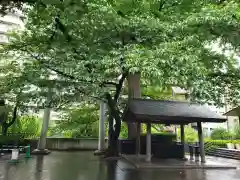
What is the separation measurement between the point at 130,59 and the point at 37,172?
5144 mm

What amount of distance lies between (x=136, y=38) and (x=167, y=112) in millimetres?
4321

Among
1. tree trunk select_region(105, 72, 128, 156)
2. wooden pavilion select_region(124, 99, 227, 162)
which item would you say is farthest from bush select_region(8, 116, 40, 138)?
wooden pavilion select_region(124, 99, 227, 162)

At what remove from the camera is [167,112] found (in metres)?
10.7

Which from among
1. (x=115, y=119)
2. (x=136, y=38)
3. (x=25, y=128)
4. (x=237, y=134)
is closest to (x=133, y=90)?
(x=115, y=119)

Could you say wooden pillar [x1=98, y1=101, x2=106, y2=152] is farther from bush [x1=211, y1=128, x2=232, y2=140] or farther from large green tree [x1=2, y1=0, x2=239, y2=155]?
bush [x1=211, y1=128, x2=232, y2=140]

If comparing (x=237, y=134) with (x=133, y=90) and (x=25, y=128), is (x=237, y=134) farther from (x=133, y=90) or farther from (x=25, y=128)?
(x=25, y=128)

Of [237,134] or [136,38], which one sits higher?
[136,38]

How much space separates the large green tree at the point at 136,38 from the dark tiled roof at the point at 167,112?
1779 millimetres

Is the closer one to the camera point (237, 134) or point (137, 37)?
point (137, 37)

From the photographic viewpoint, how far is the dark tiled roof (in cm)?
1020

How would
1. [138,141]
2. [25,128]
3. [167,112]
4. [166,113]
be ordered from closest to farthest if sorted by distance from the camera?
[166,113], [167,112], [138,141], [25,128]

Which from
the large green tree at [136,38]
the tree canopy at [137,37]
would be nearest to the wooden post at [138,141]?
the large green tree at [136,38]

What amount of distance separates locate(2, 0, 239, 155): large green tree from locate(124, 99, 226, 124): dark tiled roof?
178 centimetres

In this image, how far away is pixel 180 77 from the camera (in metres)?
7.00
